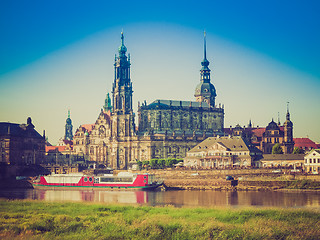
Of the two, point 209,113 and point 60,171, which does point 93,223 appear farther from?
point 209,113

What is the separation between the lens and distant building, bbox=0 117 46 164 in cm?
12594

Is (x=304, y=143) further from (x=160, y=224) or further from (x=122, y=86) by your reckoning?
(x=160, y=224)

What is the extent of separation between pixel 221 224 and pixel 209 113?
374 feet

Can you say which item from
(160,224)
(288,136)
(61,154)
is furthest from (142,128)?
(160,224)

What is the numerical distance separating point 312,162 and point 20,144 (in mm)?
71645

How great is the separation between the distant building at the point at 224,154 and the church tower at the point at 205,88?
40988 mm

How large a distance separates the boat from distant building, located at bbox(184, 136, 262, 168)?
19.9 meters

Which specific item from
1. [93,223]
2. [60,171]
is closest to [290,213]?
[93,223]

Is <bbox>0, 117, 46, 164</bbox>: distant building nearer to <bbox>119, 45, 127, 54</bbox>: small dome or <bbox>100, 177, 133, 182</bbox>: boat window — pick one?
<bbox>100, 177, 133, 182</bbox>: boat window

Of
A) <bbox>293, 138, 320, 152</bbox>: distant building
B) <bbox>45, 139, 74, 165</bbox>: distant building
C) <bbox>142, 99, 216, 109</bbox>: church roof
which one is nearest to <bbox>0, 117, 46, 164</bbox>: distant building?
<bbox>45, 139, 74, 165</bbox>: distant building

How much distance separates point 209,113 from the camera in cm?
15662

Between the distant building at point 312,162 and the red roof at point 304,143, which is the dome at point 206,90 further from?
the distant building at point 312,162

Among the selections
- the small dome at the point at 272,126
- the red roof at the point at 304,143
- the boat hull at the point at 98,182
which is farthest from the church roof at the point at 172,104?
the boat hull at the point at 98,182

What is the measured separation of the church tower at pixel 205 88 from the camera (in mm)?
165500
